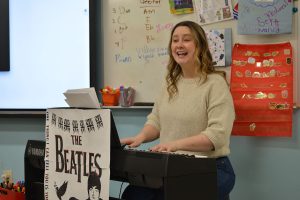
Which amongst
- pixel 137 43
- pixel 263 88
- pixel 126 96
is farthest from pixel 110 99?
pixel 263 88

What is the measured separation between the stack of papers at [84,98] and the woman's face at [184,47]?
629 millimetres

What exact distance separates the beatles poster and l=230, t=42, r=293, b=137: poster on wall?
1.02 metres

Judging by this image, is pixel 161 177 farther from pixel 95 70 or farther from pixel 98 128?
pixel 95 70

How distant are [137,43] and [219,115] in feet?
3.19

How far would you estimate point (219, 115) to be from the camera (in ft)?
6.46

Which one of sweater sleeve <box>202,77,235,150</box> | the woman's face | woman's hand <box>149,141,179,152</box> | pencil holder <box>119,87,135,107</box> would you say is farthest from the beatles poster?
pencil holder <box>119,87,135,107</box>

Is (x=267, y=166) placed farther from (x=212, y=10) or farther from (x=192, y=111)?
(x=212, y=10)

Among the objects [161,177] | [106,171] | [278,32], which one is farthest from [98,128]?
[278,32]

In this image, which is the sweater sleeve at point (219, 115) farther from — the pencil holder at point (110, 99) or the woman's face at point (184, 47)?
the pencil holder at point (110, 99)

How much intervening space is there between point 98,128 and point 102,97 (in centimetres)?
118

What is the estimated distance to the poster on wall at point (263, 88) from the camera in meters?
2.30

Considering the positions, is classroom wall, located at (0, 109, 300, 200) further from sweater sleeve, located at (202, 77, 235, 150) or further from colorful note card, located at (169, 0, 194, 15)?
colorful note card, located at (169, 0, 194, 15)

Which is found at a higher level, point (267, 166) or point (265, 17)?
point (265, 17)

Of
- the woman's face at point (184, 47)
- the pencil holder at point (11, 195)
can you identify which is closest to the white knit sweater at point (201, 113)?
the woman's face at point (184, 47)
